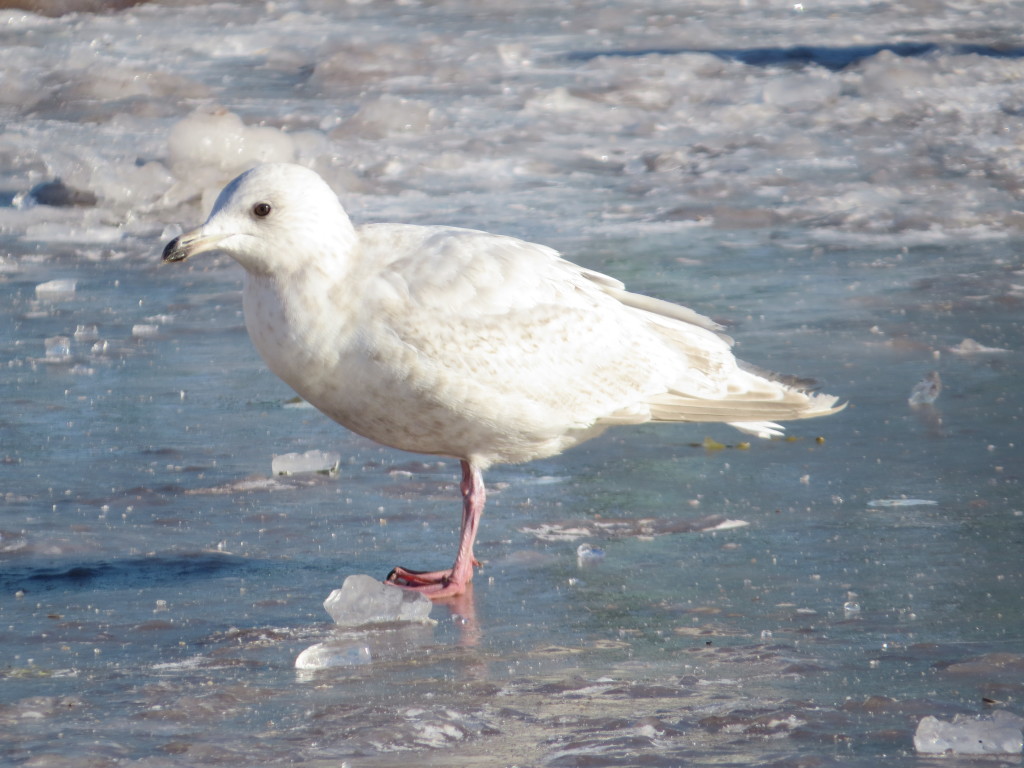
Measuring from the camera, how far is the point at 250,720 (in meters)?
3.44

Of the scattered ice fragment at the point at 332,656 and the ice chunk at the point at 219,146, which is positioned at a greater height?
the ice chunk at the point at 219,146

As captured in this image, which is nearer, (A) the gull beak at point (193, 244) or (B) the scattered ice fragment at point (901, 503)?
(A) the gull beak at point (193, 244)

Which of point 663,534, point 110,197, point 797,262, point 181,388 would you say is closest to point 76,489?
point 181,388

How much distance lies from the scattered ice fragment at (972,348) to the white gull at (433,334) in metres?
2.06

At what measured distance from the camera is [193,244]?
14.5 feet

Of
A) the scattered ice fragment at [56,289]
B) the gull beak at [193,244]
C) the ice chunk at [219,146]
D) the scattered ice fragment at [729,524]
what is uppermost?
the gull beak at [193,244]

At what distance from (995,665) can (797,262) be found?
16.1 ft

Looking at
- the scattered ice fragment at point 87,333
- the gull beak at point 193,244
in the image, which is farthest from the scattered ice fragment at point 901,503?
the scattered ice fragment at point 87,333

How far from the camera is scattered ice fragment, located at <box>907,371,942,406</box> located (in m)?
6.00

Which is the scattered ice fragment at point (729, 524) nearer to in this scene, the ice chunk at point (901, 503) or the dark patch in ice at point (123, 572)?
the ice chunk at point (901, 503)

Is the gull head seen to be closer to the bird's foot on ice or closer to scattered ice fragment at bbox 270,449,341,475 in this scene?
the bird's foot on ice

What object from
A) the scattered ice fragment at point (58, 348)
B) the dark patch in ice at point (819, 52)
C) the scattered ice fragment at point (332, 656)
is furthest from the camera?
the dark patch in ice at point (819, 52)

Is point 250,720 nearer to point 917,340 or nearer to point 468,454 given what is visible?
point 468,454

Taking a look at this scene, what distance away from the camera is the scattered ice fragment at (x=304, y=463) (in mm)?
5426
